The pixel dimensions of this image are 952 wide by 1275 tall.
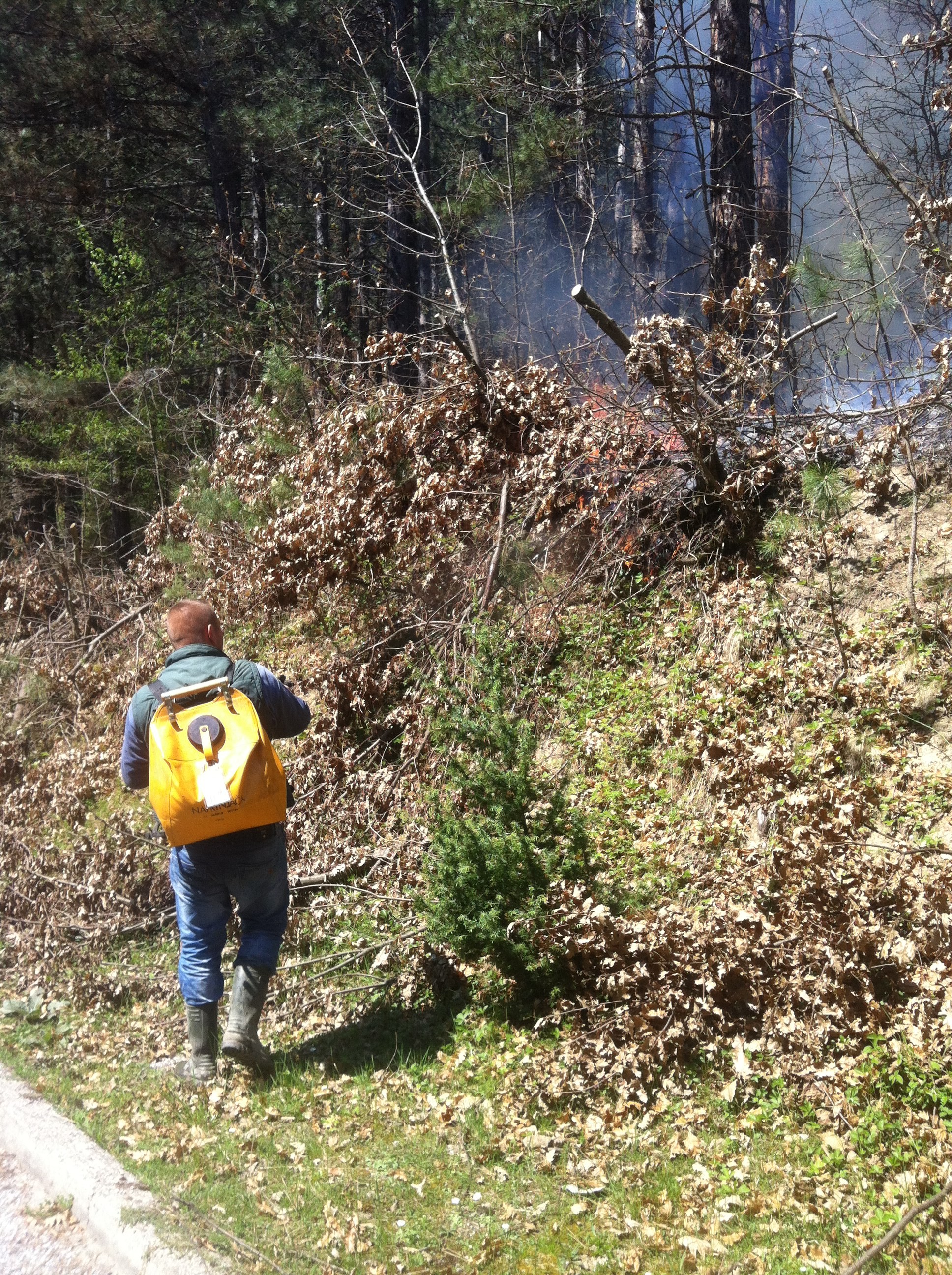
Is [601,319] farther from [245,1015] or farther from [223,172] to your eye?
[223,172]

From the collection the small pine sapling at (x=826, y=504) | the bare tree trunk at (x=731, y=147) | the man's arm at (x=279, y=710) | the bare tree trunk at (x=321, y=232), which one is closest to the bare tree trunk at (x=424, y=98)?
the bare tree trunk at (x=321, y=232)

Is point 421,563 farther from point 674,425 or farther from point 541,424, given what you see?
point 674,425

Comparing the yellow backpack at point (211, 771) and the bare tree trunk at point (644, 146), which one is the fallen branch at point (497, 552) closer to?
the yellow backpack at point (211, 771)

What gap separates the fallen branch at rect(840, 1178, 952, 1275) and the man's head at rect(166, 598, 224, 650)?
11.5ft

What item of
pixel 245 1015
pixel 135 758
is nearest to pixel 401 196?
pixel 135 758

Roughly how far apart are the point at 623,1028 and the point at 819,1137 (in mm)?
870

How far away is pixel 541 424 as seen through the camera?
843cm

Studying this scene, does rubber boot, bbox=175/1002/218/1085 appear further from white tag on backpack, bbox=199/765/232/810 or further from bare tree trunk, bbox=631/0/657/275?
bare tree trunk, bbox=631/0/657/275

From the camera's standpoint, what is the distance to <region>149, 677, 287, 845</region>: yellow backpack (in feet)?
15.6

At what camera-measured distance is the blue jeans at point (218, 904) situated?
5008mm

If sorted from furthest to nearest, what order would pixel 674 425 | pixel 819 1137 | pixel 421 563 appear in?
1. pixel 421 563
2. pixel 674 425
3. pixel 819 1137

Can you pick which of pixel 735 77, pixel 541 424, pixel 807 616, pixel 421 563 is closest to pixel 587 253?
pixel 735 77

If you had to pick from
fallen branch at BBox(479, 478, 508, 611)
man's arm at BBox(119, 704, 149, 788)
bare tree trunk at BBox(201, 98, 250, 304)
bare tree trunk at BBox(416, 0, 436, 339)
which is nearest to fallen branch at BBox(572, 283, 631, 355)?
fallen branch at BBox(479, 478, 508, 611)

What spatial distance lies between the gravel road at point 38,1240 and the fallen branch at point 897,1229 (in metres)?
2.37
